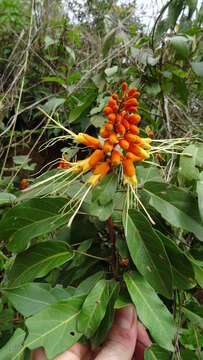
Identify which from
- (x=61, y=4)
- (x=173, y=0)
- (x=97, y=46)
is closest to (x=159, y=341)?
(x=173, y=0)

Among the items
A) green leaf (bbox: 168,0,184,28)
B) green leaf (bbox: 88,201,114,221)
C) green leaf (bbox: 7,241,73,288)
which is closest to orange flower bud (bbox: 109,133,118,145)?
green leaf (bbox: 88,201,114,221)

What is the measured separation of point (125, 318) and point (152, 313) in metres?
0.12

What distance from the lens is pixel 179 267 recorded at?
590mm

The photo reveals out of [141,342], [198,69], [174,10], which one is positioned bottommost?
[141,342]

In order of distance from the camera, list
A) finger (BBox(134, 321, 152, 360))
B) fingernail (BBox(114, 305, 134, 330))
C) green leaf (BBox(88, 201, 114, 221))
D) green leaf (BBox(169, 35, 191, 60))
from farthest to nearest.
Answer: green leaf (BBox(169, 35, 191, 60)) < finger (BBox(134, 321, 152, 360)) < fingernail (BBox(114, 305, 134, 330)) < green leaf (BBox(88, 201, 114, 221))

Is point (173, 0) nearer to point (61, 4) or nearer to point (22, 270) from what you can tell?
point (22, 270)

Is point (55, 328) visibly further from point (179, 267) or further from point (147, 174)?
point (147, 174)

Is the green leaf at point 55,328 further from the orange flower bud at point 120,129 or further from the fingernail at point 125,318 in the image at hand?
the orange flower bud at point 120,129

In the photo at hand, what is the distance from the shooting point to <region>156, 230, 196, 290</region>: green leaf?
0.58m

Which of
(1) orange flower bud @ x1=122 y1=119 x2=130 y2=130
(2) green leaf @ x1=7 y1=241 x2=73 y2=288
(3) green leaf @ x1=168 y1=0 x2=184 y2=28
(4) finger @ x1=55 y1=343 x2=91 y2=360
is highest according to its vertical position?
(3) green leaf @ x1=168 y1=0 x2=184 y2=28

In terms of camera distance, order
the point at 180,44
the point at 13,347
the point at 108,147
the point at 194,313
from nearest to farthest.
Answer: the point at 108,147 < the point at 13,347 < the point at 194,313 < the point at 180,44

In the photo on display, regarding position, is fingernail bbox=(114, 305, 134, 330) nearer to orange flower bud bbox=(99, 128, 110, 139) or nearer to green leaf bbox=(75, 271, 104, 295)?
green leaf bbox=(75, 271, 104, 295)

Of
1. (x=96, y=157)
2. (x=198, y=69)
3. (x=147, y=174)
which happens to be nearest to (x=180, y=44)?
(x=198, y=69)

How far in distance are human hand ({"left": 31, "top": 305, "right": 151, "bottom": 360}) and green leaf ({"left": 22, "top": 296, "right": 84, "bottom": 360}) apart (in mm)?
67
